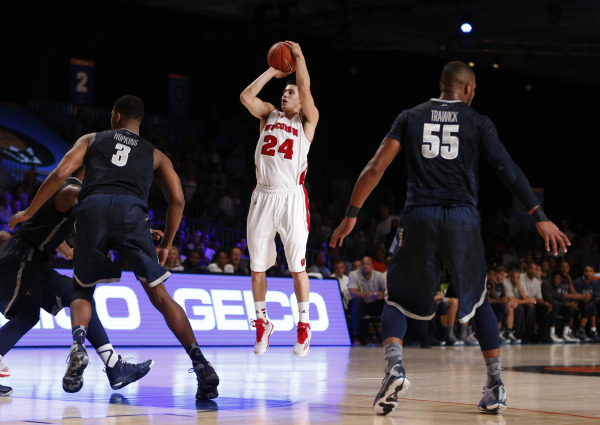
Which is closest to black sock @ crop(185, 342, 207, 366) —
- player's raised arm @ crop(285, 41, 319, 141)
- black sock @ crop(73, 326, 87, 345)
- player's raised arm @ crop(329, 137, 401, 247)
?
black sock @ crop(73, 326, 87, 345)

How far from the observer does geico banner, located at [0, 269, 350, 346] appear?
487 inches

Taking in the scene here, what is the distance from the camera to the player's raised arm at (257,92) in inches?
309

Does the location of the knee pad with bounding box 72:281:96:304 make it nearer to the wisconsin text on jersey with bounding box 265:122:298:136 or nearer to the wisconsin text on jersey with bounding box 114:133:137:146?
the wisconsin text on jersey with bounding box 114:133:137:146

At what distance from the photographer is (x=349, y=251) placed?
66.4 feet

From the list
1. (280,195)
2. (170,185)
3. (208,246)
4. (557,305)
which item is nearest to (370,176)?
(170,185)

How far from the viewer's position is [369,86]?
2777cm

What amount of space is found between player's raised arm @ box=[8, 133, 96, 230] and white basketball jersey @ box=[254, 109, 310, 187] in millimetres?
2153

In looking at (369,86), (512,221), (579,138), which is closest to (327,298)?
(512,221)

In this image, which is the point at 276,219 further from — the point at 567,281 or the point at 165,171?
the point at 567,281

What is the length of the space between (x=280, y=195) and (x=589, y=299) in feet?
40.4

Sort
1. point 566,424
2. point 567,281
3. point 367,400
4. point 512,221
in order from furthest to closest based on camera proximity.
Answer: point 512,221 → point 567,281 → point 367,400 → point 566,424

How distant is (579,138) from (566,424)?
2545cm

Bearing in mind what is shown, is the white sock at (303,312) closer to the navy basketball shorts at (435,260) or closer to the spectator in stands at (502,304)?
the navy basketball shorts at (435,260)

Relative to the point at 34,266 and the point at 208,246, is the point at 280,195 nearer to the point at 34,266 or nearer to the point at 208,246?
the point at 34,266
